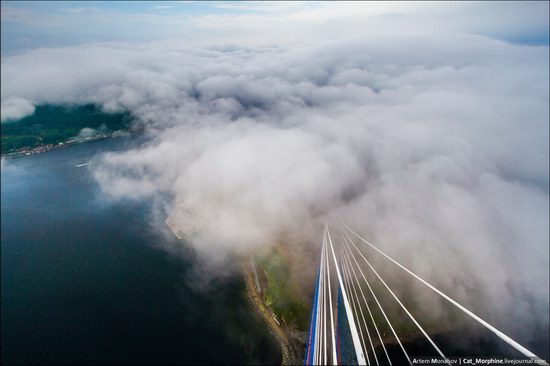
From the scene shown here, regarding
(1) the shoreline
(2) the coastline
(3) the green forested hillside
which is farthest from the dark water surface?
(3) the green forested hillside

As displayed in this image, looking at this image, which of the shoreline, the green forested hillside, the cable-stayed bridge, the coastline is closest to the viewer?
the cable-stayed bridge

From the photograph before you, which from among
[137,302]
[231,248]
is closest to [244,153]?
[231,248]

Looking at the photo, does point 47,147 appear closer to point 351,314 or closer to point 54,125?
point 54,125

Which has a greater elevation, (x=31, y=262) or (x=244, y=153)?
(x=244, y=153)

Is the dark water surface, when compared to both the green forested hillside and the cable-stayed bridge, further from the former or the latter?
the green forested hillside

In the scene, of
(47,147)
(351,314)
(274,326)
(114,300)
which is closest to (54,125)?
(47,147)

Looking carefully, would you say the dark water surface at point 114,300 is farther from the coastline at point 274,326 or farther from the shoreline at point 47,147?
the shoreline at point 47,147

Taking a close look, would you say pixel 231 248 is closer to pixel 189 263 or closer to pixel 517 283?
pixel 189 263
